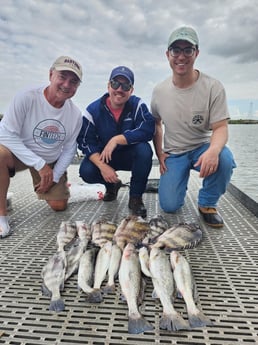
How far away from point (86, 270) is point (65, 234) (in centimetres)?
70

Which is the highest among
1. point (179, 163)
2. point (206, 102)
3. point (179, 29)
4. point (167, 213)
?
point (179, 29)

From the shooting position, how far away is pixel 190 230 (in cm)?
282

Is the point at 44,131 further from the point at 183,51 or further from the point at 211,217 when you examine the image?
the point at 211,217

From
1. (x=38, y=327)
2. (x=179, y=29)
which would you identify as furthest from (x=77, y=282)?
(x=179, y=29)

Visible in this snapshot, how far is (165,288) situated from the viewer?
194cm

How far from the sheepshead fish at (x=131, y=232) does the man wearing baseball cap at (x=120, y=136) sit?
0.59 meters

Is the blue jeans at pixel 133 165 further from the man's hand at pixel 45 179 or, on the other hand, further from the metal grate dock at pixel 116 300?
the metal grate dock at pixel 116 300

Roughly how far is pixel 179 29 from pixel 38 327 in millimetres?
2967

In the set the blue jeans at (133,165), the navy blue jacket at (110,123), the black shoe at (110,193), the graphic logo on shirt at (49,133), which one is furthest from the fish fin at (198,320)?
the black shoe at (110,193)

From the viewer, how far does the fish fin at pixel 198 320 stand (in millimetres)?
1636

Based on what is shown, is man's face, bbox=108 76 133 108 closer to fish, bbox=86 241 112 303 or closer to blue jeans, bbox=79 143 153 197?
blue jeans, bbox=79 143 153 197

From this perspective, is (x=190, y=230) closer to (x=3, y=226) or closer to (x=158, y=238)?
(x=158, y=238)

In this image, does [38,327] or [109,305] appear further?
[109,305]

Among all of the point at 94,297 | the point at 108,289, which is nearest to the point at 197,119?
the point at 108,289
